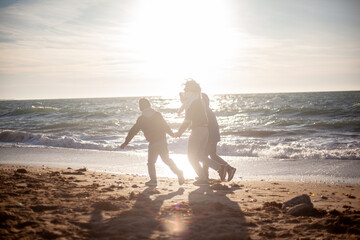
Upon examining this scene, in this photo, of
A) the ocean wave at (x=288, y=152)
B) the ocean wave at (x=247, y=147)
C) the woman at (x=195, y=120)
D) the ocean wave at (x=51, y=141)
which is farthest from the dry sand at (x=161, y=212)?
the ocean wave at (x=51, y=141)

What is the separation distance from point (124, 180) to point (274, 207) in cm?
358

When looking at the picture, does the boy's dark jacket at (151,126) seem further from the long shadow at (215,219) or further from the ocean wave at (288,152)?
the ocean wave at (288,152)

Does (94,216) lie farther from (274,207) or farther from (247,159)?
(247,159)

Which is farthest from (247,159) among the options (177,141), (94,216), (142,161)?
(94,216)

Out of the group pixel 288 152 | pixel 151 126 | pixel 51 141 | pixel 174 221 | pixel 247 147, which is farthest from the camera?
pixel 51 141

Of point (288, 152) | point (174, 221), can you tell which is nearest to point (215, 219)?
point (174, 221)

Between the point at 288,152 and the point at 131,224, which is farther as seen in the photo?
the point at 288,152

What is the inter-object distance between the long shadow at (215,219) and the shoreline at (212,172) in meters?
2.92

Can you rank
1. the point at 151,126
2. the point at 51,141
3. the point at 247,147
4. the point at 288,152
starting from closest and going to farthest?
the point at 151,126 → the point at 288,152 → the point at 247,147 → the point at 51,141

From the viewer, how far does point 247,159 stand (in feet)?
35.2

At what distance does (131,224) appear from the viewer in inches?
149

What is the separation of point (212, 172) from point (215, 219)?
4.61m

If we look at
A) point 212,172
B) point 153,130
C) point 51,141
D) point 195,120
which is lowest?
point 212,172

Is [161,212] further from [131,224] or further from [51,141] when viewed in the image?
[51,141]
